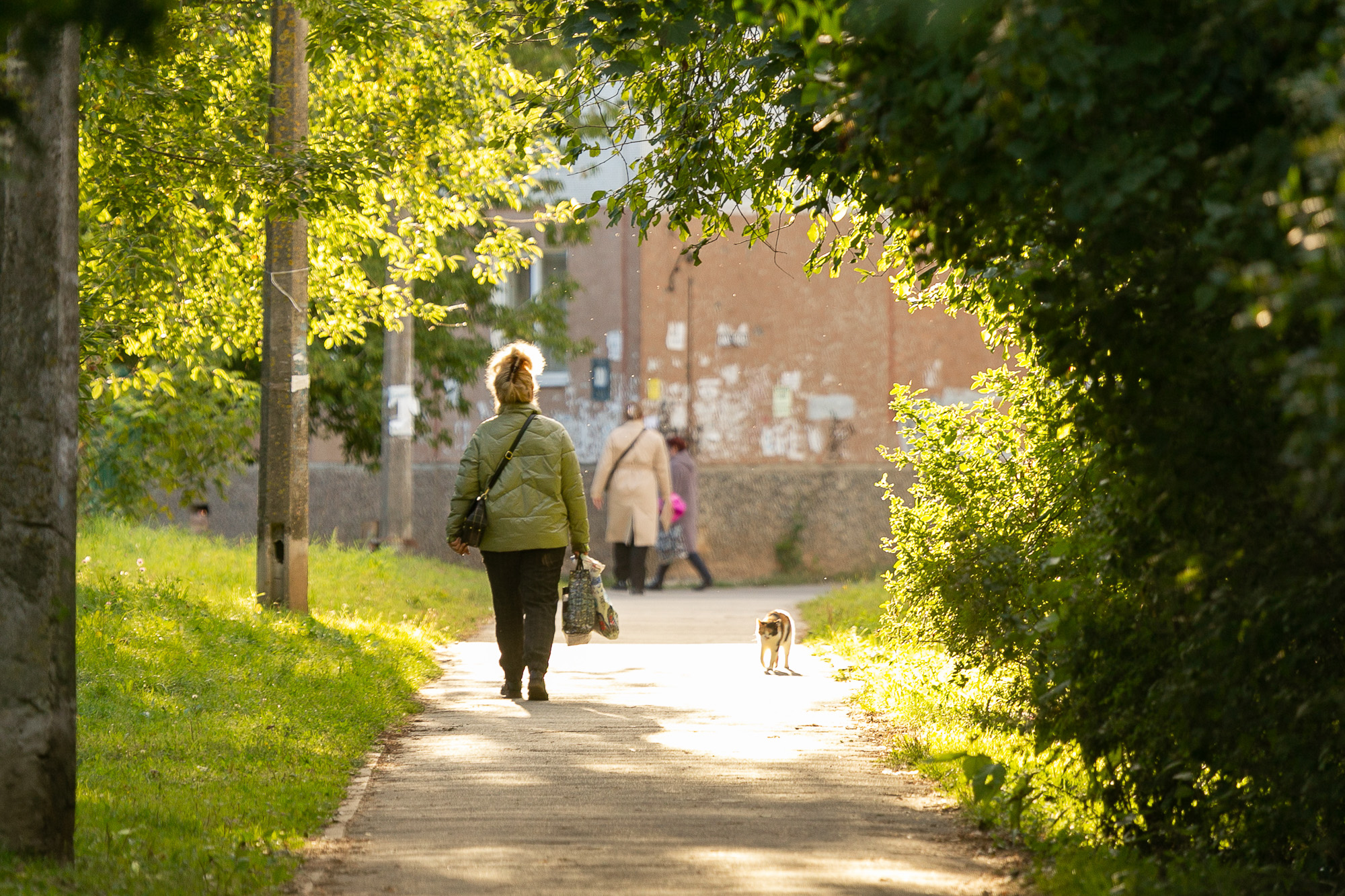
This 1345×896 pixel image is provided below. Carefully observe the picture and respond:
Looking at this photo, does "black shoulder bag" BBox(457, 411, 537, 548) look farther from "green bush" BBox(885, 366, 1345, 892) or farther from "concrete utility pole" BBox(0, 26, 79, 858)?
"concrete utility pole" BBox(0, 26, 79, 858)

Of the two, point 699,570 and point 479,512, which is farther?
point 699,570

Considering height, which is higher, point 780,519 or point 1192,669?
point 780,519

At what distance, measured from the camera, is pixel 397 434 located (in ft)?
59.5

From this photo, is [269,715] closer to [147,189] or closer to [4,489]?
[4,489]

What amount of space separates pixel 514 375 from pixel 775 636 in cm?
244

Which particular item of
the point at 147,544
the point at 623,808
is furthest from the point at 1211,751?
the point at 147,544

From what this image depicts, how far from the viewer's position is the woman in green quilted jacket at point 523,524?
8969mm

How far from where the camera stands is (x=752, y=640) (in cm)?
1280

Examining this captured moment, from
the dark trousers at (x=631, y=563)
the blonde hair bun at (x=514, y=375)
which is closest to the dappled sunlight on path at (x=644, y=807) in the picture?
the blonde hair bun at (x=514, y=375)

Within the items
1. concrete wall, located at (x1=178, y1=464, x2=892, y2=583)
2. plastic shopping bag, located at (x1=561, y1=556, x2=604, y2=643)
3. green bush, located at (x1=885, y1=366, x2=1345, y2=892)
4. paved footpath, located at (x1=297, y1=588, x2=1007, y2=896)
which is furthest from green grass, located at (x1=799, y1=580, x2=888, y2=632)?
green bush, located at (x1=885, y1=366, x2=1345, y2=892)

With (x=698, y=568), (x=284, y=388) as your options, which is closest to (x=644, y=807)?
(x=284, y=388)

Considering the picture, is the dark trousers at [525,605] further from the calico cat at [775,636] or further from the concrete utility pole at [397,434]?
the concrete utility pole at [397,434]

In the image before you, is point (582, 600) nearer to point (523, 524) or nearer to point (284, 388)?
point (523, 524)

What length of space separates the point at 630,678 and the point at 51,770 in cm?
551
